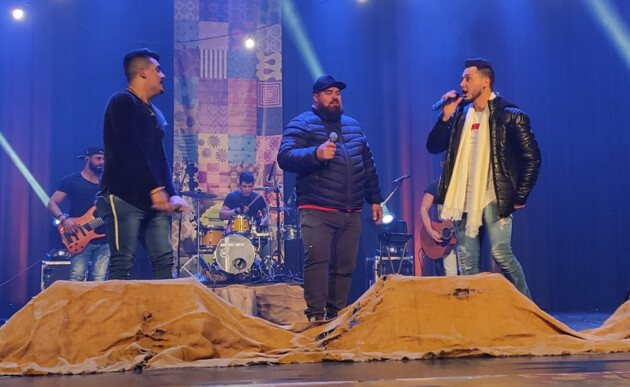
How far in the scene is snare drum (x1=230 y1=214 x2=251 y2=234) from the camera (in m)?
8.42

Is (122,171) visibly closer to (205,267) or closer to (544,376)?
(544,376)

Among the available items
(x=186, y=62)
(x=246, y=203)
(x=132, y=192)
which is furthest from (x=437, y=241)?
(x=132, y=192)

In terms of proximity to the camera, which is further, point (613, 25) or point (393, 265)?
point (393, 265)

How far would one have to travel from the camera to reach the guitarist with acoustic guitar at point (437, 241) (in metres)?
7.61

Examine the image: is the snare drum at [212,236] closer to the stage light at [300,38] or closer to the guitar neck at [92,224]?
the guitar neck at [92,224]

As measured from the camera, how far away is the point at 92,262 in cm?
743

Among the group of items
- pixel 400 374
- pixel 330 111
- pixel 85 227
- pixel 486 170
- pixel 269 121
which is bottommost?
pixel 400 374

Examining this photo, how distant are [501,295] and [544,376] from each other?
88cm

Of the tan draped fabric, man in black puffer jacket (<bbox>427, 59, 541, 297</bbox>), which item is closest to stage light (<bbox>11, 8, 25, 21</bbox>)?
man in black puffer jacket (<bbox>427, 59, 541, 297</bbox>)

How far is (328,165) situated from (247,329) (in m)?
1.65

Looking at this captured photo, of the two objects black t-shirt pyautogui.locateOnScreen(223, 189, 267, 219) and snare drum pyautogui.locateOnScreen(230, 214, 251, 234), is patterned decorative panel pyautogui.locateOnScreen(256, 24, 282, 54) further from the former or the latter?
snare drum pyautogui.locateOnScreen(230, 214, 251, 234)

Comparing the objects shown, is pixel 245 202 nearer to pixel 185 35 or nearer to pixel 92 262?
pixel 92 262

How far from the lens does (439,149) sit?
4.51m

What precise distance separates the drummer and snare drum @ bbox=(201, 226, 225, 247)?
230 mm
